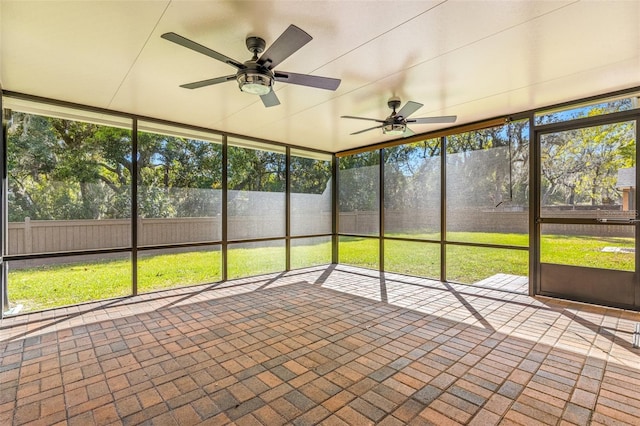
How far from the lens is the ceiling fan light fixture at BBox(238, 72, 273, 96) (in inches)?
100

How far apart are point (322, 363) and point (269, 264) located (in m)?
3.70

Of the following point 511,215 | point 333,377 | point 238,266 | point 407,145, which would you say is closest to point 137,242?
point 238,266

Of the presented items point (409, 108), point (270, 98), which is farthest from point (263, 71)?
point (409, 108)

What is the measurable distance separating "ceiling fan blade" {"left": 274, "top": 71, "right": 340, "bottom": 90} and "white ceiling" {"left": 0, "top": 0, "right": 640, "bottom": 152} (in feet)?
0.89

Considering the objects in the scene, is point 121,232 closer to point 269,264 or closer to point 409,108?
point 269,264

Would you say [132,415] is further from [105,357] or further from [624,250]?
[624,250]

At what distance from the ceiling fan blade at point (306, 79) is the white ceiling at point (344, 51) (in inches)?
10.7

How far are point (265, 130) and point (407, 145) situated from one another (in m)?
2.59

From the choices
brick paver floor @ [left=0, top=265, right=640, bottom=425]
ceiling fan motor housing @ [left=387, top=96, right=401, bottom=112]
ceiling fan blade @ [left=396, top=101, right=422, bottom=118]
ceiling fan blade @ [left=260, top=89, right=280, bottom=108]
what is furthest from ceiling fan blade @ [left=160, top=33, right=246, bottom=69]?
brick paver floor @ [left=0, top=265, right=640, bottom=425]

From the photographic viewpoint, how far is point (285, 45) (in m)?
2.18

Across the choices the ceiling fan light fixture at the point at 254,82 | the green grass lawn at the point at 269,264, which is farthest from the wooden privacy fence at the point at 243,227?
the ceiling fan light fixture at the point at 254,82

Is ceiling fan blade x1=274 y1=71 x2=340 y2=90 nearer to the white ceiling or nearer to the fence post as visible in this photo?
the white ceiling

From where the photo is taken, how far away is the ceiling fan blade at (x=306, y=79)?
2.57 metres

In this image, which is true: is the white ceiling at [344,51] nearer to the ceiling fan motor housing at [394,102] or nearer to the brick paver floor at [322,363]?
the ceiling fan motor housing at [394,102]
